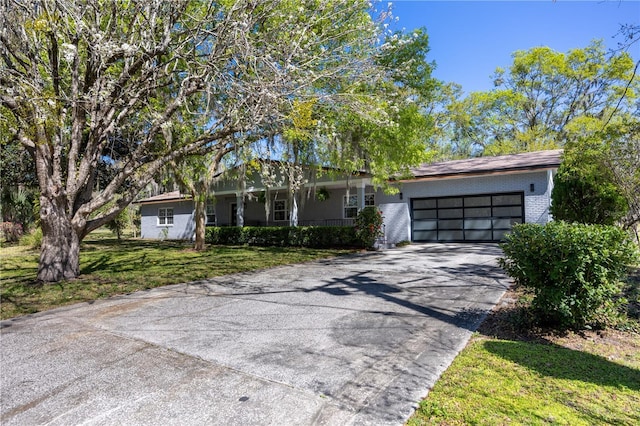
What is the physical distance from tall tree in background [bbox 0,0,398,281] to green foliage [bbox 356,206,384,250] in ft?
22.0

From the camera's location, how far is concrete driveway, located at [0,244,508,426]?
2740 millimetres

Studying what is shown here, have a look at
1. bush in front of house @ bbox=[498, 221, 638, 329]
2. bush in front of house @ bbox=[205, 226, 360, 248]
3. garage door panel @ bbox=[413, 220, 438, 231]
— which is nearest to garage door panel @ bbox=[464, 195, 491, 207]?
garage door panel @ bbox=[413, 220, 438, 231]

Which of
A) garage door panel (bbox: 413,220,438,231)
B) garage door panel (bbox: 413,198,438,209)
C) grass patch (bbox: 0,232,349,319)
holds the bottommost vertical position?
grass patch (bbox: 0,232,349,319)

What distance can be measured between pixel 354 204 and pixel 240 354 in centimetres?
1486

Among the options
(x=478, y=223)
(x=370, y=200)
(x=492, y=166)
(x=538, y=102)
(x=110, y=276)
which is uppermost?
(x=538, y=102)

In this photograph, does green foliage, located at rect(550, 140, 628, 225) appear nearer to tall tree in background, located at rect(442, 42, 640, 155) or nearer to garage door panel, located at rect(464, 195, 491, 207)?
garage door panel, located at rect(464, 195, 491, 207)

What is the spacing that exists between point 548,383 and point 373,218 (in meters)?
11.6

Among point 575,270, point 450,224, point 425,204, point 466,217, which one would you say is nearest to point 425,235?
point 450,224

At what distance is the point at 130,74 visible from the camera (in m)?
7.13

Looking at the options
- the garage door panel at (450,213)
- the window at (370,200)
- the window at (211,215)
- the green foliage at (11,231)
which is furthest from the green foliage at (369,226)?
the green foliage at (11,231)

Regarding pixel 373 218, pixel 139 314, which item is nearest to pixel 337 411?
pixel 139 314

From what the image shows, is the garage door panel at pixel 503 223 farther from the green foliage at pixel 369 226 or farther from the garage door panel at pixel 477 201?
the green foliage at pixel 369 226

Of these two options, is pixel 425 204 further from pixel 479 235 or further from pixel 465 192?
pixel 479 235

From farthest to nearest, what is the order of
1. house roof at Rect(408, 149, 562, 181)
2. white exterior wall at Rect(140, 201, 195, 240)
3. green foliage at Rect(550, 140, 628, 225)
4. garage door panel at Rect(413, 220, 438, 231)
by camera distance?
white exterior wall at Rect(140, 201, 195, 240) → garage door panel at Rect(413, 220, 438, 231) → house roof at Rect(408, 149, 562, 181) → green foliage at Rect(550, 140, 628, 225)
